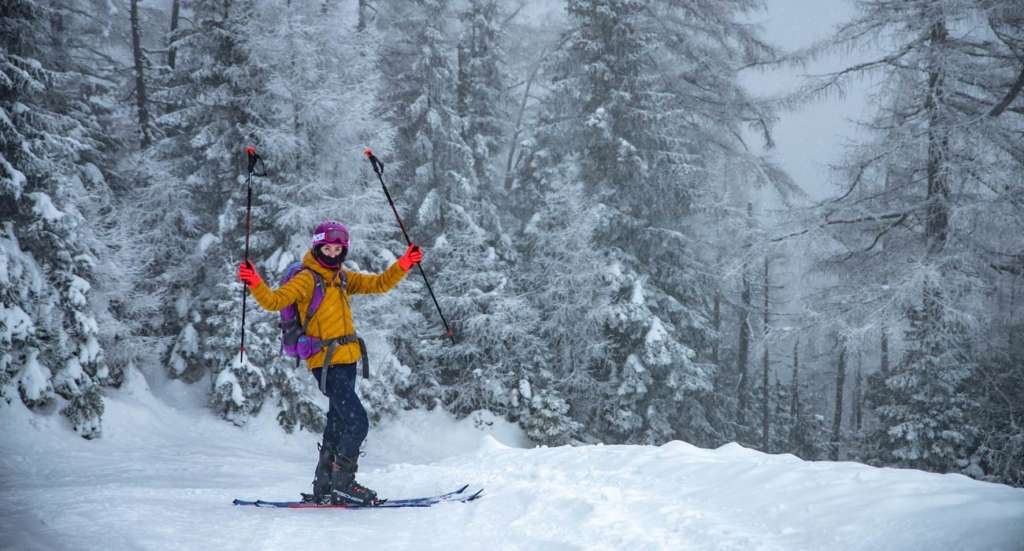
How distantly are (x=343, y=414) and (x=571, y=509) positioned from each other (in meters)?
2.31

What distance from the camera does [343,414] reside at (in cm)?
576

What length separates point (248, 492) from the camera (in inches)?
248

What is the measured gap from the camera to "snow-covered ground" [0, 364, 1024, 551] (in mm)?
A: 3895

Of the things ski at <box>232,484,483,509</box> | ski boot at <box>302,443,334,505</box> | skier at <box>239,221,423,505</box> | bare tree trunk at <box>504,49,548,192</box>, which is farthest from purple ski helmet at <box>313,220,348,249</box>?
bare tree trunk at <box>504,49,548,192</box>

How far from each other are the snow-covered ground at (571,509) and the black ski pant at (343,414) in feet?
2.03

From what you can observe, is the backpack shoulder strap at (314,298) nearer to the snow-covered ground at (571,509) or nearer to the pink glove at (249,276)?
the pink glove at (249,276)

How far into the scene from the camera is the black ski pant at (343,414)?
225 inches

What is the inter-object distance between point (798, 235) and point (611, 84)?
762 centimetres

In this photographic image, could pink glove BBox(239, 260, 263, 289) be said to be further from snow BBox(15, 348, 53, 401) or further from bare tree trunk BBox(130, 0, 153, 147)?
bare tree trunk BBox(130, 0, 153, 147)

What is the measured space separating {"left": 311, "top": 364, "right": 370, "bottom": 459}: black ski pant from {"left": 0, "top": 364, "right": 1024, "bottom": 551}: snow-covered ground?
24.4 inches

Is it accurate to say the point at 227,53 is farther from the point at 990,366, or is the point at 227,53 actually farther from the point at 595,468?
the point at 990,366

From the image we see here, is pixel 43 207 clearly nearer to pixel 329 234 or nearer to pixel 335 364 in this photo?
pixel 329 234

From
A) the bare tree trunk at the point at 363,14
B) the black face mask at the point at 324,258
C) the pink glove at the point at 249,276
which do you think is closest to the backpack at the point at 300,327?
the black face mask at the point at 324,258

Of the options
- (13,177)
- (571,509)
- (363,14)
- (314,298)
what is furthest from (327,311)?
(363,14)
